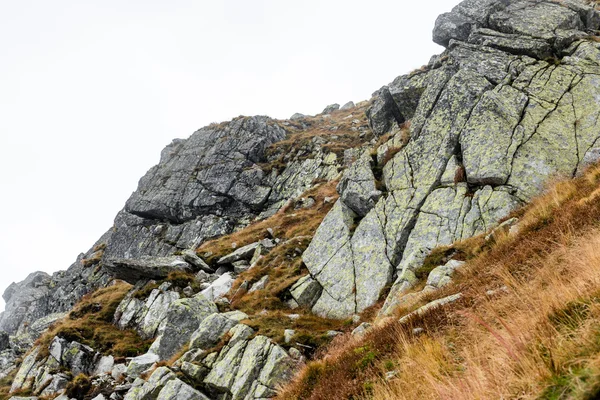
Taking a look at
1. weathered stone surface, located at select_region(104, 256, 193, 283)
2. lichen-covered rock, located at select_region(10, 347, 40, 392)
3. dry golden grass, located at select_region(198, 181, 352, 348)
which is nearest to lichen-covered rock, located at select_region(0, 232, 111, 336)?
lichen-covered rock, located at select_region(10, 347, 40, 392)

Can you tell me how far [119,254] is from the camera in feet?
172

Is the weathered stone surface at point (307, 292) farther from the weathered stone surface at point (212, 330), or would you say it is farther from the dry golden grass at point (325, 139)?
the dry golden grass at point (325, 139)

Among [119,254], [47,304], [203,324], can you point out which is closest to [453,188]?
[203,324]

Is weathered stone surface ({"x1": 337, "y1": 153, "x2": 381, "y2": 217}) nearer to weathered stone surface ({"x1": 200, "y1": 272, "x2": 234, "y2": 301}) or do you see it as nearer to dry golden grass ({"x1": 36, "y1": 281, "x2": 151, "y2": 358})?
weathered stone surface ({"x1": 200, "y1": 272, "x2": 234, "y2": 301})

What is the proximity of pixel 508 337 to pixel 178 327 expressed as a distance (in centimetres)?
1798

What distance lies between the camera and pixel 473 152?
1972 centimetres

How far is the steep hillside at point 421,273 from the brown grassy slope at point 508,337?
0.04 metres

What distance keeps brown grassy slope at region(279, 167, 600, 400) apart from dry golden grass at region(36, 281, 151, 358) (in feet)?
61.6

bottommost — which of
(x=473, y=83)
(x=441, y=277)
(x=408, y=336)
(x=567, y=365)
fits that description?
(x=441, y=277)

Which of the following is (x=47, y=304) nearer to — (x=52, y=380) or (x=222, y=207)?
(x=222, y=207)

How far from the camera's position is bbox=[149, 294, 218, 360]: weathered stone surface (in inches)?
741

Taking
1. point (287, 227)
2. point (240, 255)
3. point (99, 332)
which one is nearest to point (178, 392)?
point (99, 332)

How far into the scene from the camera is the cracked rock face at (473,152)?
58.3 feet

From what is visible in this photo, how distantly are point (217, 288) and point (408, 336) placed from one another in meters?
19.9
